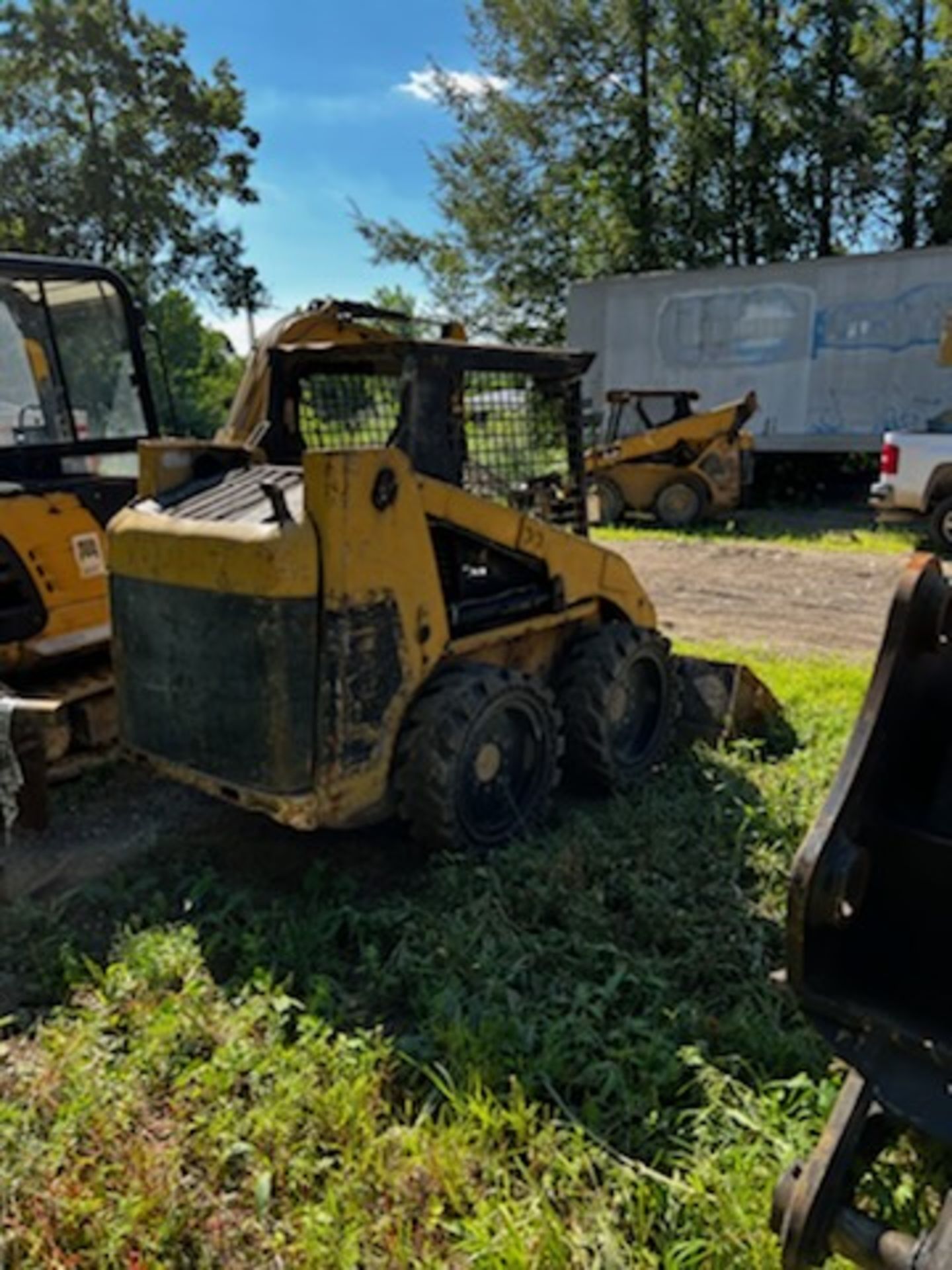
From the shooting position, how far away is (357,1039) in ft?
9.55

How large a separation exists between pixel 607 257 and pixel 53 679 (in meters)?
21.6

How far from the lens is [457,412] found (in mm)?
4121

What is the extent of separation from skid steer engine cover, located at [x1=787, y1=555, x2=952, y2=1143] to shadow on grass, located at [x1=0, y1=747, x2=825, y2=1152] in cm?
87

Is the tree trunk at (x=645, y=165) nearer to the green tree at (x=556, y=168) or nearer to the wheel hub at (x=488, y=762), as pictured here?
the green tree at (x=556, y=168)

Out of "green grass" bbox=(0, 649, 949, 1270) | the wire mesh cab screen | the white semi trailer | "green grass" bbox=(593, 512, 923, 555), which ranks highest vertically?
the white semi trailer

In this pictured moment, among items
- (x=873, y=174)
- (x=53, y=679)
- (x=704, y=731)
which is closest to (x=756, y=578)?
(x=704, y=731)

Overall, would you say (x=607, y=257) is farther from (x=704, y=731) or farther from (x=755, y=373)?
(x=704, y=731)

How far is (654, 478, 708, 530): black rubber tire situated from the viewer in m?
13.4

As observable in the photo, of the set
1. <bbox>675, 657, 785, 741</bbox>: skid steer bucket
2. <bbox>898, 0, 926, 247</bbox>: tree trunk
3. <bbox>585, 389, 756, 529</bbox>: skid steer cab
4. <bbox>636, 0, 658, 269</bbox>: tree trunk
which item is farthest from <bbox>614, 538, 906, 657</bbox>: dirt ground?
<bbox>898, 0, 926, 247</bbox>: tree trunk

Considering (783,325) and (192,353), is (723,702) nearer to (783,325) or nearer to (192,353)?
(783,325)

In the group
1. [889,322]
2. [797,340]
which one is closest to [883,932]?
[889,322]

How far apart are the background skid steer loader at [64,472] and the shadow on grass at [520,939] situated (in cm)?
99

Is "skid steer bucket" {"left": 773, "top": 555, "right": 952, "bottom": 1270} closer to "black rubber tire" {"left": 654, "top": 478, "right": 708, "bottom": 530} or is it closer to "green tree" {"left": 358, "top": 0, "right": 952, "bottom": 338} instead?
"black rubber tire" {"left": 654, "top": 478, "right": 708, "bottom": 530}

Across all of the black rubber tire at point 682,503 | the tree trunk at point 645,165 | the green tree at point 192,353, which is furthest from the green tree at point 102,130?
the black rubber tire at point 682,503
